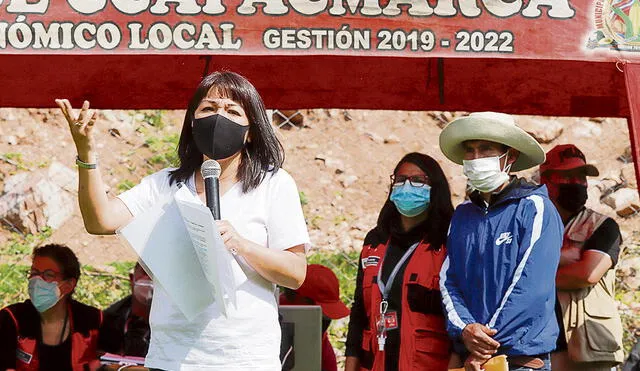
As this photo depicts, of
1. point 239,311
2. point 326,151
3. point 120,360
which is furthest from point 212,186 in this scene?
point 326,151

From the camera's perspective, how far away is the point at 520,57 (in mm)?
4473

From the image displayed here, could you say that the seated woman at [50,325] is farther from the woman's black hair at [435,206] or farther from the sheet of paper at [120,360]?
the woman's black hair at [435,206]

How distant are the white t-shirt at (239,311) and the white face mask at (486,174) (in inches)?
50.0

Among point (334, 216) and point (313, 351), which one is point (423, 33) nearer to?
point (313, 351)

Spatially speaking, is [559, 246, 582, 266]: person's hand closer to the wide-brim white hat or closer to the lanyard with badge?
the wide-brim white hat

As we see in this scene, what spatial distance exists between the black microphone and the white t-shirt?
20cm

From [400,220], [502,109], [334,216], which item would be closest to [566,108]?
[502,109]

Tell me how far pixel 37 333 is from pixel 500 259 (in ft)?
9.46

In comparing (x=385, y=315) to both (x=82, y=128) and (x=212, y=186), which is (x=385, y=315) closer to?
(x=212, y=186)

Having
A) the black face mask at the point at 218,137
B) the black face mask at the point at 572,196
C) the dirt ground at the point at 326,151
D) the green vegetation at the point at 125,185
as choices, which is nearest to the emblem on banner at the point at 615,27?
the black face mask at the point at 218,137

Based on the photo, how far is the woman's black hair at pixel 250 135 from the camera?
4.04 metres

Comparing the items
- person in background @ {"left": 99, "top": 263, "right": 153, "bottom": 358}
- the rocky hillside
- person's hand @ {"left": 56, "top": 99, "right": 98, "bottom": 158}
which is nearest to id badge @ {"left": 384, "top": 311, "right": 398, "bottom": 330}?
person in background @ {"left": 99, "top": 263, "right": 153, "bottom": 358}

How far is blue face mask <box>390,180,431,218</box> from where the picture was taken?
5.48 meters

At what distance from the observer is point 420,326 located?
525 cm
